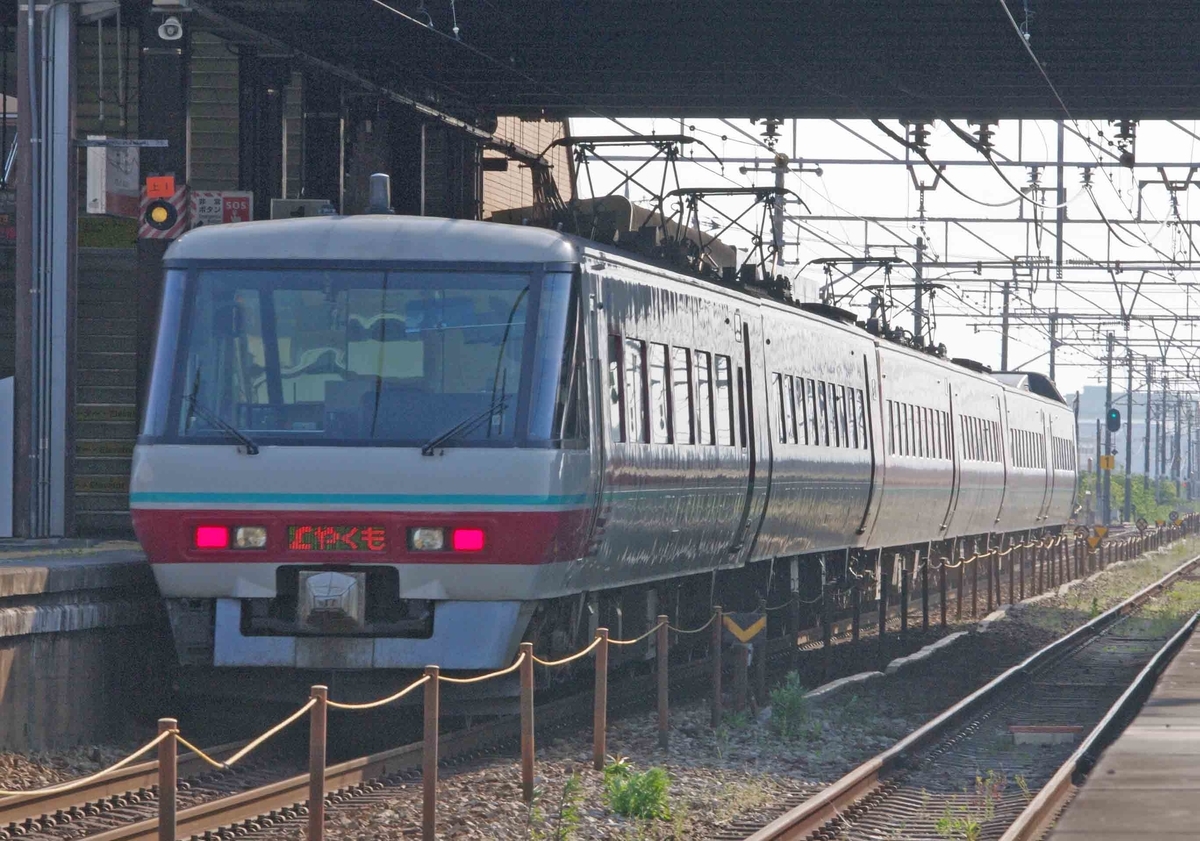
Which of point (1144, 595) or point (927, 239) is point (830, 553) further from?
point (927, 239)

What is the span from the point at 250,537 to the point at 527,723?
1.93m

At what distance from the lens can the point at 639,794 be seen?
10375mm

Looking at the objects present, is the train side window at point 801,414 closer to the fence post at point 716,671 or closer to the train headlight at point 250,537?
the fence post at point 716,671

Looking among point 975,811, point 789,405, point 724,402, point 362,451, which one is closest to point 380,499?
point 362,451

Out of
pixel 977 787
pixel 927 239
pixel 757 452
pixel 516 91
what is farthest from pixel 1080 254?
pixel 977 787

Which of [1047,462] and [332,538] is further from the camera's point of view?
[1047,462]

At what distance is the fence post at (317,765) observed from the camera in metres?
8.42


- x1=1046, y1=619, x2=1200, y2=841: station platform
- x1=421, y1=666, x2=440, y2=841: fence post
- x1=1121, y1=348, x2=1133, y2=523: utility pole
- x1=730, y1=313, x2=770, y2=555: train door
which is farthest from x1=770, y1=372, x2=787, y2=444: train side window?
x1=1121, y1=348, x2=1133, y2=523: utility pole

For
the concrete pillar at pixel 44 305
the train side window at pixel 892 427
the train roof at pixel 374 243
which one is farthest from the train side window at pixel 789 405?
the concrete pillar at pixel 44 305

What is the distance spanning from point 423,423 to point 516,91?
13.6 meters

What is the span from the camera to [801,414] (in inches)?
720

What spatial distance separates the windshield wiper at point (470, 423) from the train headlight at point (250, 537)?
1007 millimetres

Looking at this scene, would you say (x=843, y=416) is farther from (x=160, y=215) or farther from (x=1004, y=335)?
(x=1004, y=335)

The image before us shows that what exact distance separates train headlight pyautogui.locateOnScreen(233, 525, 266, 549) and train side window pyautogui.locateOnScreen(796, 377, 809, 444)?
7.44 meters
